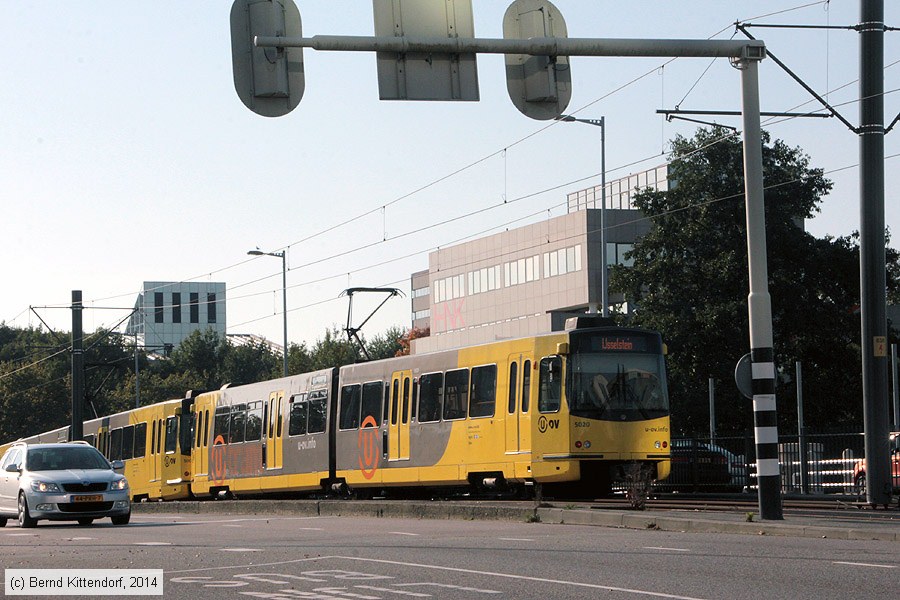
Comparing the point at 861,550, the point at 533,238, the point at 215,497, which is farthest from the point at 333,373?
the point at 533,238

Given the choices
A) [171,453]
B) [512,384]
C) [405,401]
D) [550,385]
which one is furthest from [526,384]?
[171,453]

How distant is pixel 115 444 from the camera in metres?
49.9

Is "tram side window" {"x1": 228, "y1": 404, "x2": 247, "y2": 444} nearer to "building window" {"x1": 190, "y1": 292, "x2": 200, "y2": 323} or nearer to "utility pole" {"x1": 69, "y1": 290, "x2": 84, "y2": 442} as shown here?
"utility pole" {"x1": 69, "y1": 290, "x2": 84, "y2": 442}

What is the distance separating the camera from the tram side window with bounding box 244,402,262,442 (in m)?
37.3

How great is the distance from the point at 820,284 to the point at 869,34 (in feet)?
113

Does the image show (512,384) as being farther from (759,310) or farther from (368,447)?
(759,310)

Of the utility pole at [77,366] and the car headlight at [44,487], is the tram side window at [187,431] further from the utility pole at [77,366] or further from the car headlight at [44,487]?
the car headlight at [44,487]

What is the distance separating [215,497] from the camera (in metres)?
41.8

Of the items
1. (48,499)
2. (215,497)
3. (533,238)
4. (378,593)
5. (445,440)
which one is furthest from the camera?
(533,238)

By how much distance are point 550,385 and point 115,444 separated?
27.4 meters

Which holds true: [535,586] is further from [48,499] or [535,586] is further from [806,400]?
[806,400]

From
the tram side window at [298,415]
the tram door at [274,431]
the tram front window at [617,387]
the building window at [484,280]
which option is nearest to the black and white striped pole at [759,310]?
the tram front window at [617,387]

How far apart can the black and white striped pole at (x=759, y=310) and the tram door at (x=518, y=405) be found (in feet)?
22.2

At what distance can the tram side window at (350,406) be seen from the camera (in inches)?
1259
